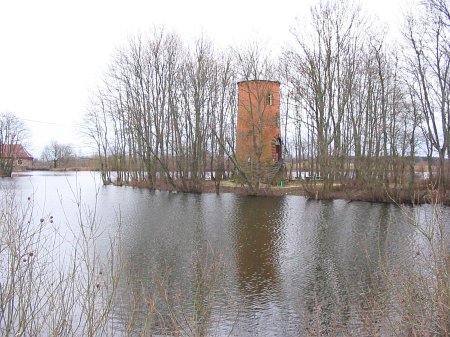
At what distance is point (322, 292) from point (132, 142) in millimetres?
39923

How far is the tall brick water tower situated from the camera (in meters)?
32.0

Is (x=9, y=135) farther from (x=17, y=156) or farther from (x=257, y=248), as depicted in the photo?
(x=257, y=248)

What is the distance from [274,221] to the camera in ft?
54.9

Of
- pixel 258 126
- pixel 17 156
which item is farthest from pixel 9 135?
pixel 258 126

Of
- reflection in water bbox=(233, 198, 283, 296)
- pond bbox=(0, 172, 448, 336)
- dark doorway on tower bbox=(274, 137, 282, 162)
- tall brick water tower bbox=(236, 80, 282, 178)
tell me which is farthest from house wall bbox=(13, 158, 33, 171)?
reflection in water bbox=(233, 198, 283, 296)

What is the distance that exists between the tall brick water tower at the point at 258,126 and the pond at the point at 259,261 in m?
12.4

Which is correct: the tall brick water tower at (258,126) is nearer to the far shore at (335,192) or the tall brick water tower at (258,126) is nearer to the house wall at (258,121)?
the house wall at (258,121)

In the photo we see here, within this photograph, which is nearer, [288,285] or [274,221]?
[288,285]

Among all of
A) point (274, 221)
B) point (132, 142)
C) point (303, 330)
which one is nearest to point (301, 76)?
point (274, 221)

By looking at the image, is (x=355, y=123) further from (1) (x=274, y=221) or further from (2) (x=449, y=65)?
(1) (x=274, y=221)

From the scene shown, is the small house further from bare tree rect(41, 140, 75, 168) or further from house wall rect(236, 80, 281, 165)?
house wall rect(236, 80, 281, 165)

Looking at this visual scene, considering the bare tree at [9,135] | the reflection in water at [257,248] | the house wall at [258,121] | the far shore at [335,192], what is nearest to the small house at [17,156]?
the bare tree at [9,135]

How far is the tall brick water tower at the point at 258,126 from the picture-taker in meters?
32.0

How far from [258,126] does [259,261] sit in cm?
2348
